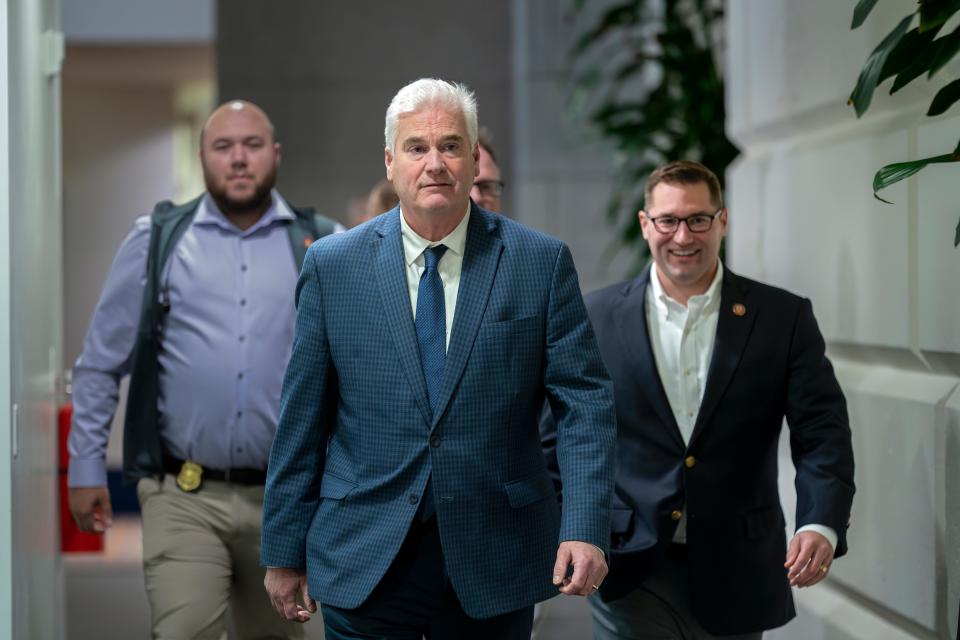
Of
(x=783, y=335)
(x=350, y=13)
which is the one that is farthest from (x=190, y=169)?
(x=783, y=335)

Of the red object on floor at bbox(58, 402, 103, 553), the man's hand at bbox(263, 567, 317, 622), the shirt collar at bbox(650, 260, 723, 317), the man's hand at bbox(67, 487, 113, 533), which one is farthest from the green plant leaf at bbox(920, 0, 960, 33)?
the red object on floor at bbox(58, 402, 103, 553)

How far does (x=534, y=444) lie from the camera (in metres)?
2.46

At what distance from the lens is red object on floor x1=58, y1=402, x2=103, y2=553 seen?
3895 millimetres

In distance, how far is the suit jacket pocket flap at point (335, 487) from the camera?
2420mm

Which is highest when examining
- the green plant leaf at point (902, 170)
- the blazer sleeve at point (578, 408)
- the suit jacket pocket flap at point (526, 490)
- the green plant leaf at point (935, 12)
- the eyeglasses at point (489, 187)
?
the green plant leaf at point (935, 12)

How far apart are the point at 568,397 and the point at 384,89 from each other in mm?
6127

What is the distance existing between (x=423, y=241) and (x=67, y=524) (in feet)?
6.29

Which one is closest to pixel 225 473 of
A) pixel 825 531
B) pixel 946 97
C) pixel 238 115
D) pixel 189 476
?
pixel 189 476

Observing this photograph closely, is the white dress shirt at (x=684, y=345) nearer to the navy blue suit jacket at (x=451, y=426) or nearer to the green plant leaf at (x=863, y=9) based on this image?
the navy blue suit jacket at (x=451, y=426)

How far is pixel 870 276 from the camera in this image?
3.25 meters

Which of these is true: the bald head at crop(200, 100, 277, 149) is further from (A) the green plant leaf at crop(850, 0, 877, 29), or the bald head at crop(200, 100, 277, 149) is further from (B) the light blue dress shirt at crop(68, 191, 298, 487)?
(A) the green plant leaf at crop(850, 0, 877, 29)

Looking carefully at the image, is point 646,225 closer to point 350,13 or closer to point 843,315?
point 843,315

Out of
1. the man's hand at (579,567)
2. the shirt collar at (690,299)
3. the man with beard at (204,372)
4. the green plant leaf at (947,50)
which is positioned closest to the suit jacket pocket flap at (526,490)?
the man's hand at (579,567)

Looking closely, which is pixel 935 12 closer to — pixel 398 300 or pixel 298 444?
pixel 398 300
